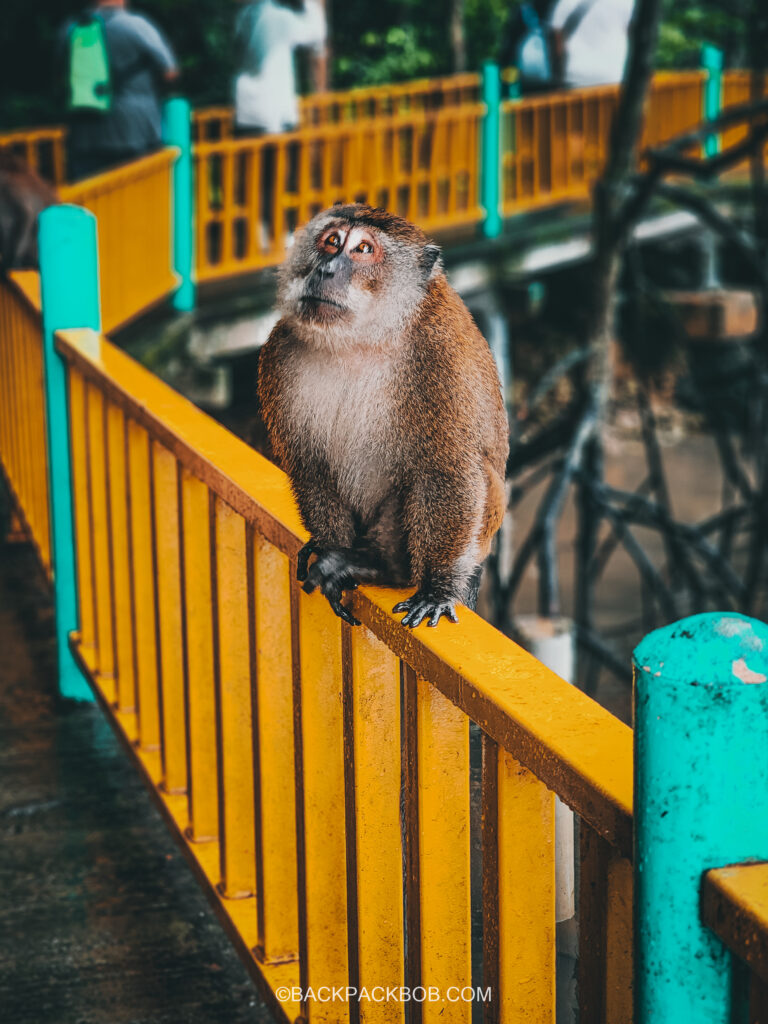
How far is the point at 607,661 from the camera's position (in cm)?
602

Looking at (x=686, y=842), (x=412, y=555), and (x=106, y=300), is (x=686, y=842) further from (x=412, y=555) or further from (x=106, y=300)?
(x=106, y=300)

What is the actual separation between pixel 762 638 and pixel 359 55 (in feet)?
53.9

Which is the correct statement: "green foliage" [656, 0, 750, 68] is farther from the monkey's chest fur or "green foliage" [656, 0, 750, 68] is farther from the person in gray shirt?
the monkey's chest fur

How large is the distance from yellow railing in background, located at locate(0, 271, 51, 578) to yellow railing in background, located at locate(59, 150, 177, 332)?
5.18ft

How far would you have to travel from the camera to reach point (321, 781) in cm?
191

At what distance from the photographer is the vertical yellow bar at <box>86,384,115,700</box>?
3.06 m

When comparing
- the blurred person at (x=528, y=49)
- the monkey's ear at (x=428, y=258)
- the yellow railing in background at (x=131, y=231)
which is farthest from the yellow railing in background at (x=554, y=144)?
the monkey's ear at (x=428, y=258)

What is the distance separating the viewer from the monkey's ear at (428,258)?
2162mm

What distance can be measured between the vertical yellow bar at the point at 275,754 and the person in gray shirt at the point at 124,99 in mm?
6305

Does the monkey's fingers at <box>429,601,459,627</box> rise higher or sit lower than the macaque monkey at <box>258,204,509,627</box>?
lower

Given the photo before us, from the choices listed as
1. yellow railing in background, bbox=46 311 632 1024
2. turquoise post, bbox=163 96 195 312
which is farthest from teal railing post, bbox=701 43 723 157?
yellow railing in background, bbox=46 311 632 1024

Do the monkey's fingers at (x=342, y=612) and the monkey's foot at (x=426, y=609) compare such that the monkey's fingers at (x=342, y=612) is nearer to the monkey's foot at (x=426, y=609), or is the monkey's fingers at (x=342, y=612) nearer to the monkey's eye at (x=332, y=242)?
the monkey's foot at (x=426, y=609)

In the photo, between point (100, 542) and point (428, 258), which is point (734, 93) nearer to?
point (100, 542)

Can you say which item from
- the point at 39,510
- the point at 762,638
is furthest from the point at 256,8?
the point at 762,638
